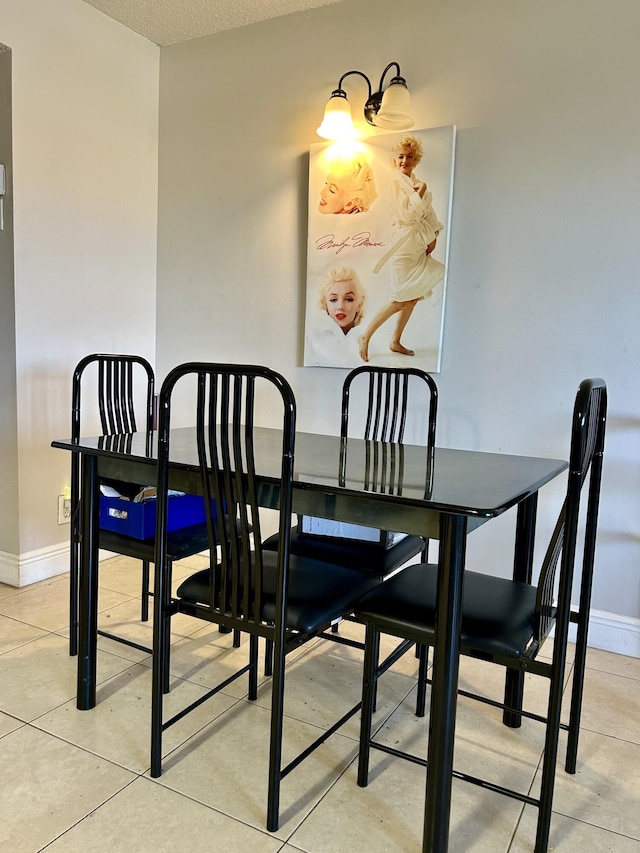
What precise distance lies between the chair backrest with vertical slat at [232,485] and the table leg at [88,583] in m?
0.40

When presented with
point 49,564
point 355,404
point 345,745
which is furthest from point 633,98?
point 49,564

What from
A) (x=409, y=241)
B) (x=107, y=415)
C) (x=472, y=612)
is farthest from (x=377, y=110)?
(x=472, y=612)

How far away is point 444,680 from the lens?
1279mm

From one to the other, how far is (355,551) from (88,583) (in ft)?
2.62

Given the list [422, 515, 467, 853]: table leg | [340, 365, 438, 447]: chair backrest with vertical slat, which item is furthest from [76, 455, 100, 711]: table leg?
[422, 515, 467, 853]: table leg

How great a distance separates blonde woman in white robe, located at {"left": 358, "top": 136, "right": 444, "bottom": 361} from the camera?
2604 millimetres

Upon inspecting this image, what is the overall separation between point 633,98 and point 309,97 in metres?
1.37

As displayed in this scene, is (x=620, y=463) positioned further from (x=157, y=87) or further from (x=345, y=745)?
(x=157, y=87)

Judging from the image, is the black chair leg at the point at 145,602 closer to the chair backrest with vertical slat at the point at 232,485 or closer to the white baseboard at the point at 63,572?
the white baseboard at the point at 63,572

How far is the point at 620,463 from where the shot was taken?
2334 mm

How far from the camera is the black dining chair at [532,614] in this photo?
133cm

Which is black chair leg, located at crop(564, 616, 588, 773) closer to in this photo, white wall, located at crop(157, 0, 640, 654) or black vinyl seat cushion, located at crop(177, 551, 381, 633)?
black vinyl seat cushion, located at crop(177, 551, 381, 633)

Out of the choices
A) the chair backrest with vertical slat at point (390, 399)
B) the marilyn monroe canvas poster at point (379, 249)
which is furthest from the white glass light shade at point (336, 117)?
the chair backrest with vertical slat at point (390, 399)

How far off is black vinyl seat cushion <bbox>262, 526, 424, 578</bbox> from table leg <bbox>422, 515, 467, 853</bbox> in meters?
0.55
